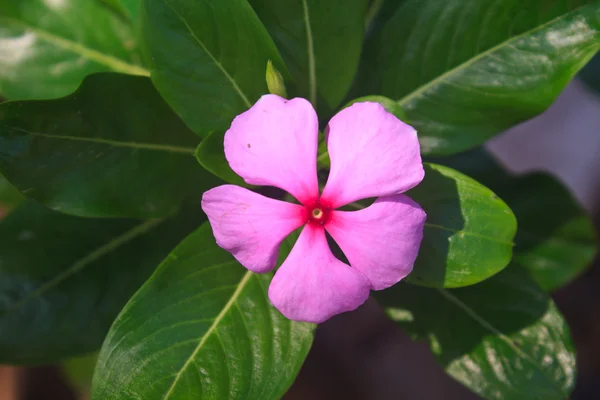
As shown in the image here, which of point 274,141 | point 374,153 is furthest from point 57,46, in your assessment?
point 374,153

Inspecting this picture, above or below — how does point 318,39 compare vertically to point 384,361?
above

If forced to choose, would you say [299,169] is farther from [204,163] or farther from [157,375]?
[157,375]

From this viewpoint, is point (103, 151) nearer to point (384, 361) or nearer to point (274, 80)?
point (274, 80)

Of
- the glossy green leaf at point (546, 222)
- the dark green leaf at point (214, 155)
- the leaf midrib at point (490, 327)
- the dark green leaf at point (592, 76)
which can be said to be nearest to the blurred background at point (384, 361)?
the dark green leaf at point (592, 76)

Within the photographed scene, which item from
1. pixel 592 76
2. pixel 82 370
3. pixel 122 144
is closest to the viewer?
pixel 122 144

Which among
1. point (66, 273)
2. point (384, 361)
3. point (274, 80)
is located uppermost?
point (274, 80)

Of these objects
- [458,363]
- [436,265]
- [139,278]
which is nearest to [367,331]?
[458,363]

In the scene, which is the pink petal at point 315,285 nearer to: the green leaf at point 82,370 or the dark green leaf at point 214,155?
the dark green leaf at point 214,155

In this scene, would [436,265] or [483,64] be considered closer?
[436,265]
